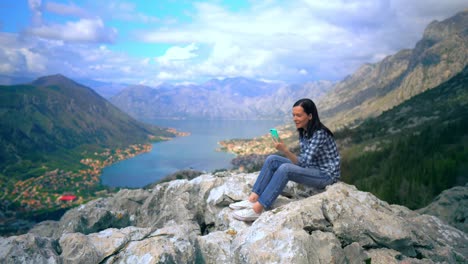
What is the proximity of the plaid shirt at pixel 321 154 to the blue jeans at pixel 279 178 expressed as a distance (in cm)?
20

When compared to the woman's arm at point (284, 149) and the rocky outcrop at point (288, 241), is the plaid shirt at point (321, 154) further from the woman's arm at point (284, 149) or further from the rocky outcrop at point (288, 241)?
the rocky outcrop at point (288, 241)

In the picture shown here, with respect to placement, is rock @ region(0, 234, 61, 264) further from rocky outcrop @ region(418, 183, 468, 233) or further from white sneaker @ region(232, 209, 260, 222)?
rocky outcrop @ region(418, 183, 468, 233)

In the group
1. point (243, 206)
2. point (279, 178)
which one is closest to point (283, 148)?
point (279, 178)

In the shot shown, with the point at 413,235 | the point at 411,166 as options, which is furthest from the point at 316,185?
the point at 411,166

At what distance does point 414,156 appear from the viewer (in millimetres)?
75750

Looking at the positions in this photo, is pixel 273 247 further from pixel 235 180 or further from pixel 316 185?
pixel 235 180

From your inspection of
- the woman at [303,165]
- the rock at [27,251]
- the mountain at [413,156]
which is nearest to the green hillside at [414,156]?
the mountain at [413,156]

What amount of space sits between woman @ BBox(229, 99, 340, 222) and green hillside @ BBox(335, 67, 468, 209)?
4737 cm

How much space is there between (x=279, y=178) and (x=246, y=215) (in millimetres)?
1508

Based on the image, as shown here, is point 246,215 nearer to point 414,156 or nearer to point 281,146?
point 281,146

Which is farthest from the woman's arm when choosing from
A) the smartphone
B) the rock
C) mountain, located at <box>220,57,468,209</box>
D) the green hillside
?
the green hillside

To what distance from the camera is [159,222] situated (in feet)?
42.2

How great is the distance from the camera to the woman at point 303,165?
9.23 metres

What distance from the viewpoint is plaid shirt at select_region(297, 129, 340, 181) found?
30.9ft
